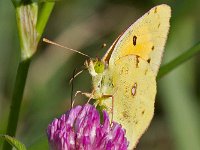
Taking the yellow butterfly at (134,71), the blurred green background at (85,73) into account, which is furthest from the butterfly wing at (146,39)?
the blurred green background at (85,73)

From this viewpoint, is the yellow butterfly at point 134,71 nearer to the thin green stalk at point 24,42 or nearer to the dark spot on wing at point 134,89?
the dark spot on wing at point 134,89

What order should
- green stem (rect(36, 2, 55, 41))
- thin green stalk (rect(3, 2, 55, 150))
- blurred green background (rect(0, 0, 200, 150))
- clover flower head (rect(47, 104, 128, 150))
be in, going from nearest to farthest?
1. clover flower head (rect(47, 104, 128, 150))
2. thin green stalk (rect(3, 2, 55, 150))
3. green stem (rect(36, 2, 55, 41))
4. blurred green background (rect(0, 0, 200, 150))

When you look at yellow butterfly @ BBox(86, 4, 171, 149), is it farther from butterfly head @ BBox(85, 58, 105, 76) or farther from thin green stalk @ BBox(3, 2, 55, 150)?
thin green stalk @ BBox(3, 2, 55, 150)

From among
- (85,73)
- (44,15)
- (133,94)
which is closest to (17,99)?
(44,15)

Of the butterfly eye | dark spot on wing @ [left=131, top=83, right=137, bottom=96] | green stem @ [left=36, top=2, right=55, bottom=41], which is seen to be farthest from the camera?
dark spot on wing @ [left=131, top=83, right=137, bottom=96]

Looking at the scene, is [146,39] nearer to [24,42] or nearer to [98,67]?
[98,67]

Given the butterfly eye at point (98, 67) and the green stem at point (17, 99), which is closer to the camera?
the green stem at point (17, 99)

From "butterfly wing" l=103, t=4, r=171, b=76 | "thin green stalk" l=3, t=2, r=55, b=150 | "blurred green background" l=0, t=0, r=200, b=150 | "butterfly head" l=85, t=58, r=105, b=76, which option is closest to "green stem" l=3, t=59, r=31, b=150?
"thin green stalk" l=3, t=2, r=55, b=150

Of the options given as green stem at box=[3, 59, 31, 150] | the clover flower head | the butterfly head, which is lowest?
the clover flower head
